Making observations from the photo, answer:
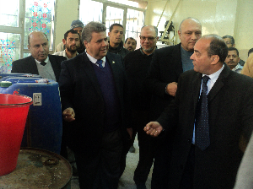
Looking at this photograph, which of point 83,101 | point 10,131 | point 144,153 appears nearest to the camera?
point 10,131

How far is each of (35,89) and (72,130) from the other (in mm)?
814

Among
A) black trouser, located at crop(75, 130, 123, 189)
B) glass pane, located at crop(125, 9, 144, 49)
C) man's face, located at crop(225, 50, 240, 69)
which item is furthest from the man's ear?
glass pane, located at crop(125, 9, 144, 49)

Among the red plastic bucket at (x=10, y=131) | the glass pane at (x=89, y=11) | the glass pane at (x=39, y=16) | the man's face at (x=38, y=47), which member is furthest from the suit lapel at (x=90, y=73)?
the glass pane at (x=89, y=11)

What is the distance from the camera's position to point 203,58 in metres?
1.76

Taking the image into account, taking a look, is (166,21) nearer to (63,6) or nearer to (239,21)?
(239,21)

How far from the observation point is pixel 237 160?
5.45 ft

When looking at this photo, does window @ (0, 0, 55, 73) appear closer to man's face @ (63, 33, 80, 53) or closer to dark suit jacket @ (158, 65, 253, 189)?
man's face @ (63, 33, 80, 53)

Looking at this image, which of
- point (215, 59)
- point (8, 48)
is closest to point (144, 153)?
point (215, 59)

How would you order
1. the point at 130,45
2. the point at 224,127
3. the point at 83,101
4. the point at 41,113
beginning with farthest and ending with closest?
the point at 130,45, the point at 83,101, the point at 224,127, the point at 41,113

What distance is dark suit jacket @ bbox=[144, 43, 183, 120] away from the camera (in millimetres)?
2303

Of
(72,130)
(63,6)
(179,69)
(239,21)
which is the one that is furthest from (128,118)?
(239,21)

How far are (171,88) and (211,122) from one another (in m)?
0.58

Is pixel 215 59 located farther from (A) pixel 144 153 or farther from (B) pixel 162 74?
(A) pixel 144 153

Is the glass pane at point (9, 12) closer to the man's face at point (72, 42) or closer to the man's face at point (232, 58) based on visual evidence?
the man's face at point (72, 42)
